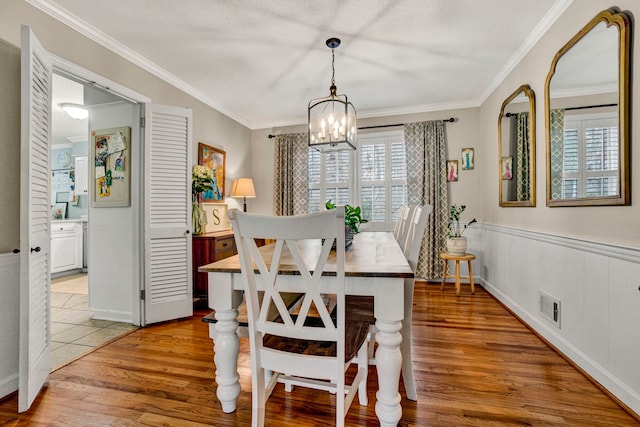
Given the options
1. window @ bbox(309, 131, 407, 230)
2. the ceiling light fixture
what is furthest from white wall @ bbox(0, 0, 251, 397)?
window @ bbox(309, 131, 407, 230)

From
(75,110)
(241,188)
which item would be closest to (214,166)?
(241,188)

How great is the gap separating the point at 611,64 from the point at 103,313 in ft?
14.4

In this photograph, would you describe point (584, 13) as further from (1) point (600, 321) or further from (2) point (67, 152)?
(2) point (67, 152)

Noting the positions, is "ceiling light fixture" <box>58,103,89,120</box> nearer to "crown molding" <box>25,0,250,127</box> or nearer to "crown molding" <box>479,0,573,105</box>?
"crown molding" <box>25,0,250,127</box>

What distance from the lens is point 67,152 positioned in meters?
5.72

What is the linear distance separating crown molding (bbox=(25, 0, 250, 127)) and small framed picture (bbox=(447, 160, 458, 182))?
10.8 ft

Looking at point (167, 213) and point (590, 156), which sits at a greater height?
point (590, 156)

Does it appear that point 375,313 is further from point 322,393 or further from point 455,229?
A: point 455,229

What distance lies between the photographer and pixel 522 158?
280cm

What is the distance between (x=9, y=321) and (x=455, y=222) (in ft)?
14.4

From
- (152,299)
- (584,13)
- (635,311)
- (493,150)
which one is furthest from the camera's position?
(493,150)

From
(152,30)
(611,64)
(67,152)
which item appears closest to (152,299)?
(152,30)

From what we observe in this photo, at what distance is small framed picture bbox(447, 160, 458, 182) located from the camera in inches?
164

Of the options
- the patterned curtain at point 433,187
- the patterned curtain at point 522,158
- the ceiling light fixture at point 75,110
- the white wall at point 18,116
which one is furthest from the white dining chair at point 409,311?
the ceiling light fixture at point 75,110
